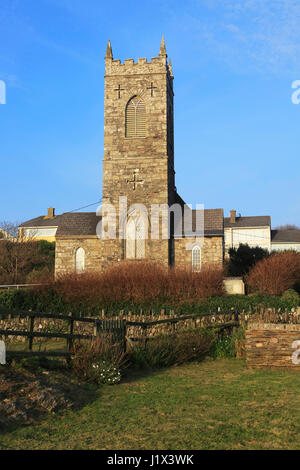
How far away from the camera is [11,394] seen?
6.97 m

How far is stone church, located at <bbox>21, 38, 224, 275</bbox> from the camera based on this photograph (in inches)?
1192

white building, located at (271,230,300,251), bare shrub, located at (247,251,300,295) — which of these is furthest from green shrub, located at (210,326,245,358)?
white building, located at (271,230,300,251)

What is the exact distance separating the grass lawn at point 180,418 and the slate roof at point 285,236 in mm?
49205

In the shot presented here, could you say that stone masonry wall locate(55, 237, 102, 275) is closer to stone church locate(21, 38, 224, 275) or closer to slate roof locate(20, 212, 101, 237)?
stone church locate(21, 38, 224, 275)

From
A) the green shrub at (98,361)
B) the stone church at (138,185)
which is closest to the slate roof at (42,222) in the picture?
the stone church at (138,185)

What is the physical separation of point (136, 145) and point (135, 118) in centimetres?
200

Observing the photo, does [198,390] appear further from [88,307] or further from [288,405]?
[88,307]

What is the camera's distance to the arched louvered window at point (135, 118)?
103 feet

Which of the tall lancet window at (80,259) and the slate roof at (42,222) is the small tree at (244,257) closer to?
the tall lancet window at (80,259)

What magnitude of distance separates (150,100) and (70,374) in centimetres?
2549

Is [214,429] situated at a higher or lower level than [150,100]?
lower

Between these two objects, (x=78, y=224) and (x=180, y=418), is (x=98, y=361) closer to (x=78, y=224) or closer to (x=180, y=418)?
(x=180, y=418)
